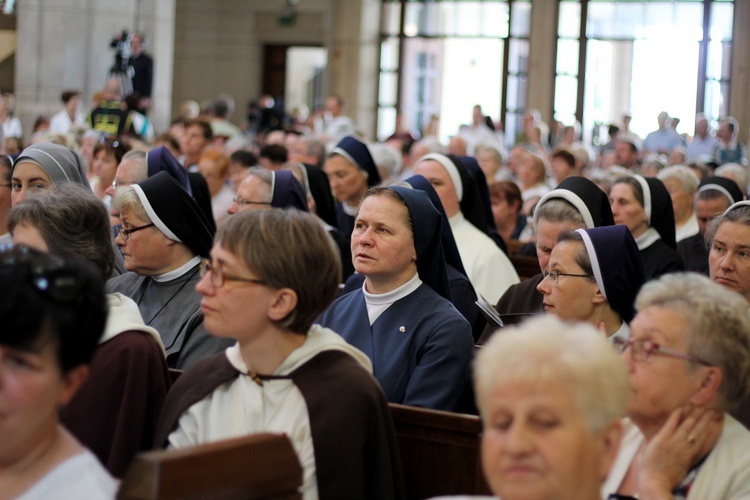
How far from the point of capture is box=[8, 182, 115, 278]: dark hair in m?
3.81

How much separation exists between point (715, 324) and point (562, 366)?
898 millimetres

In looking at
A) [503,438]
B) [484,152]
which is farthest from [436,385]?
[484,152]

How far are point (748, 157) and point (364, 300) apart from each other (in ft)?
47.4

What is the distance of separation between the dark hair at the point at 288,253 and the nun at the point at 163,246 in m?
1.49

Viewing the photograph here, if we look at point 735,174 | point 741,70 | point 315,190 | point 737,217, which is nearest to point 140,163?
point 315,190

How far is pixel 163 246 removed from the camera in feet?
14.9

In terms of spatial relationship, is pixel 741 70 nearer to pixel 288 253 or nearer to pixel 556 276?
pixel 556 276

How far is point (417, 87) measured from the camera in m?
22.3

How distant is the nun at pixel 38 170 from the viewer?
565cm

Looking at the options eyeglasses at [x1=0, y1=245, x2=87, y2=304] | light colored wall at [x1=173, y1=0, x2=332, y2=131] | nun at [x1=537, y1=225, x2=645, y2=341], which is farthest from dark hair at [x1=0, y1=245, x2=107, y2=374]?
light colored wall at [x1=173, y1=0, x2=332, y2=131]

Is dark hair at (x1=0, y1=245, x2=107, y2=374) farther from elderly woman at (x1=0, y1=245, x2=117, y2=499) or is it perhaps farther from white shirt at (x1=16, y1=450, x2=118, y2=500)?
white shirt at (x1=16, y1=450, x2=118, y2=500)

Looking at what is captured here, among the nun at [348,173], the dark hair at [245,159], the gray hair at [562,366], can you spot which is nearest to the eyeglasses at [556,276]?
the gray hair at [562,366]

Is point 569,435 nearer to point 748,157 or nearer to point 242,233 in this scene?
point 242,233

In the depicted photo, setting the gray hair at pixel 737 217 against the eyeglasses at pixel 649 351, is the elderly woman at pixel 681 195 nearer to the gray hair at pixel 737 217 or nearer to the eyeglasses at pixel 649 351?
the gray hair at pixel 737 217
